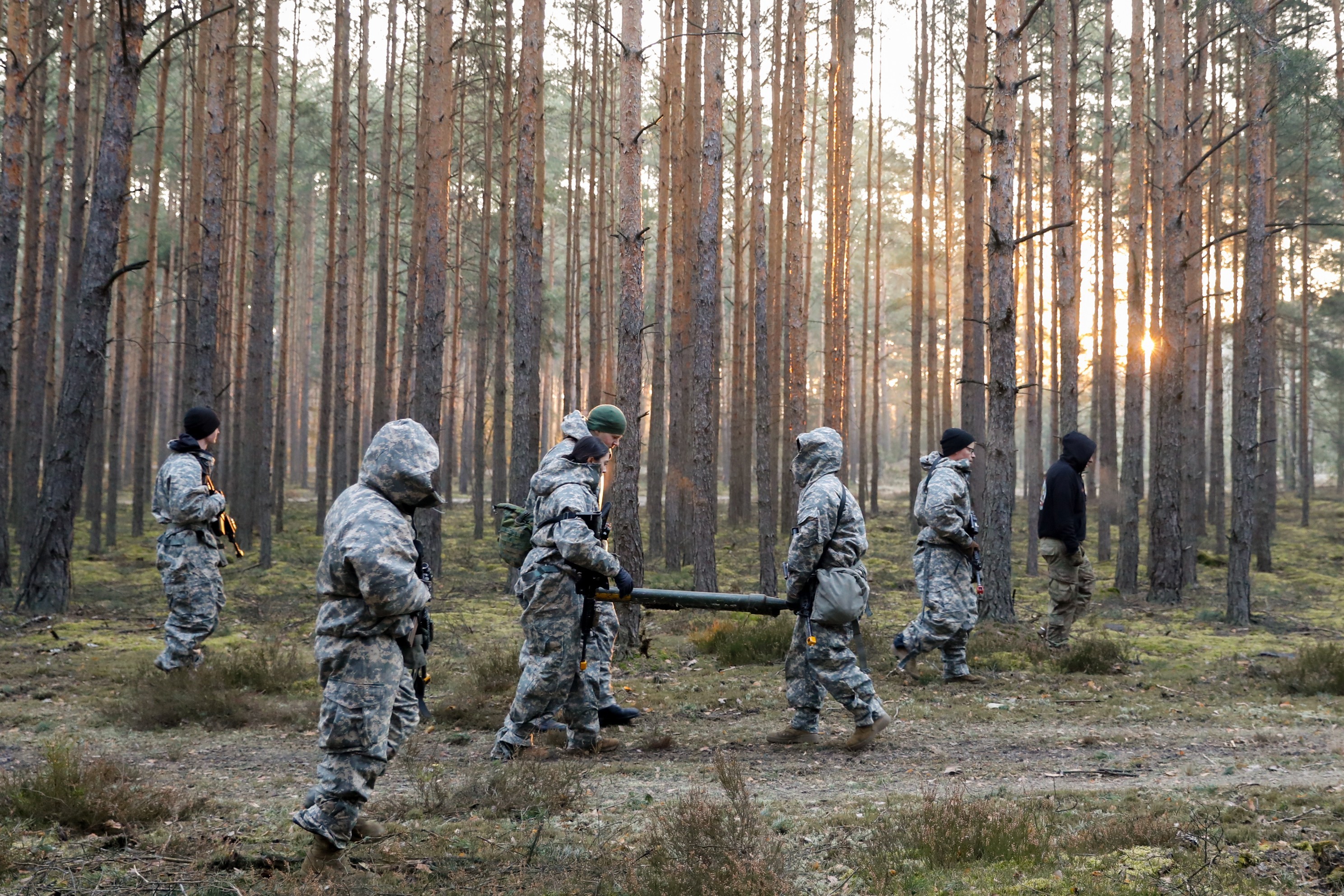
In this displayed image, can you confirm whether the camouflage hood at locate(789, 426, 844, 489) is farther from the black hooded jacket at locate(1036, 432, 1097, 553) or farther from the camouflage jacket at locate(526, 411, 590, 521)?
the black hooded jacket at locate(1036, 432, 1097, 553)

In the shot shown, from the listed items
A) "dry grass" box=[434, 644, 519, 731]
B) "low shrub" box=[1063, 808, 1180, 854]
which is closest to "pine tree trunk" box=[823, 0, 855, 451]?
"dry grass" box=[434, 644, 519, 731]

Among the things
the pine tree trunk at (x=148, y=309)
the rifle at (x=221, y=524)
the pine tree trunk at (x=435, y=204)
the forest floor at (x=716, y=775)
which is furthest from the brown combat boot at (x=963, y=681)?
the pine tree trunk at (x=148, y=309)

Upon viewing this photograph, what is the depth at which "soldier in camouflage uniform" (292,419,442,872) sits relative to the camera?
4.18 m

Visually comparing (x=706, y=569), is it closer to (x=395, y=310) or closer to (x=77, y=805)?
(x=77, y=805)

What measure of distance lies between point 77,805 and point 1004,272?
1033 centimetres

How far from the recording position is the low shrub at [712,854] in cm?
380

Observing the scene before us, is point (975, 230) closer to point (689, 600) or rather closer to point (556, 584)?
point (689, 600)

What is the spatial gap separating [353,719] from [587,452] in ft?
8.85

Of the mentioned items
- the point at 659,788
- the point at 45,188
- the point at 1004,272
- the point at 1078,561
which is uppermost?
the point at 45,188

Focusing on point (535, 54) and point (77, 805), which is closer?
point (77, 805)

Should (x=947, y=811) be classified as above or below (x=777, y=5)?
below

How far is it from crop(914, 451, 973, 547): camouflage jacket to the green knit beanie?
10.5 feet

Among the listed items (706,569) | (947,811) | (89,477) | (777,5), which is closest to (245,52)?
(89,477)

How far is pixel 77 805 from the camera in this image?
16.4 feet
